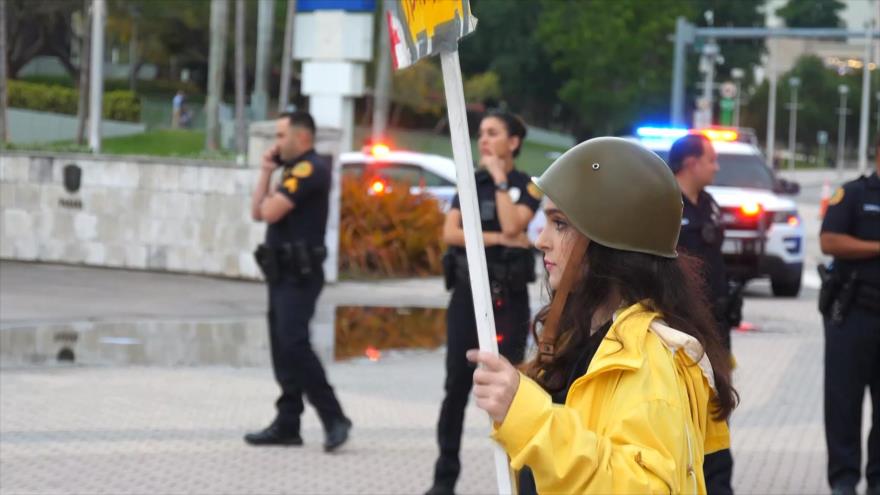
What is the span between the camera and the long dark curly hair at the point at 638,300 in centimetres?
298

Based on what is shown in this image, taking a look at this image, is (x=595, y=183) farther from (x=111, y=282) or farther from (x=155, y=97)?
(x=155, y=97)

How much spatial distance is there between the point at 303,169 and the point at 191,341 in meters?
4.67

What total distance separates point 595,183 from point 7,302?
11789 mm

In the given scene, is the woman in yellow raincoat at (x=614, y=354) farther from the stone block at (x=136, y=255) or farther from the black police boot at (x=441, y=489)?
the stone block at (x=136, y=255)

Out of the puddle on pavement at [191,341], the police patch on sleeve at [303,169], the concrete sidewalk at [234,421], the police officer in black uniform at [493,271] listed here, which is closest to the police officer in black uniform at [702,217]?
the police officer in black uniform at [493,271]

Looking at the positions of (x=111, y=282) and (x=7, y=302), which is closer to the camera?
(x=7, y=302)

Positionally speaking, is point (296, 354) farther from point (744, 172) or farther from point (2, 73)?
point (2, 73)

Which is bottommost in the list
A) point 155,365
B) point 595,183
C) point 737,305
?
point 155,365

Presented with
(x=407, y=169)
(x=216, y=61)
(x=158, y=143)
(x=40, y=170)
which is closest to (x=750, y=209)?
(x=407, y=169)

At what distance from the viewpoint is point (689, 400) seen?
2.97 m

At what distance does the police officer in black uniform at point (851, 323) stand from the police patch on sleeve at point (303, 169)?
2.60 m

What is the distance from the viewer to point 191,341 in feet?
40.9

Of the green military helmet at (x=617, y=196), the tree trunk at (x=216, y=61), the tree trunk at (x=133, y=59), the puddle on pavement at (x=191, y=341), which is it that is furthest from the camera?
the tree trunk at (x=133, y=59)

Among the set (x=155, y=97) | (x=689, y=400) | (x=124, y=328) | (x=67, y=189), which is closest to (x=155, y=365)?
(x=124, y=328)
